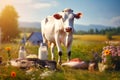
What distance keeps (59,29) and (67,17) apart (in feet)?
1.14

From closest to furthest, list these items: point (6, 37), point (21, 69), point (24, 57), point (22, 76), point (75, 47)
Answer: point (22, 76)
point (21, 69)
point (24, 57)
point (75, 47)
point (6, 37)

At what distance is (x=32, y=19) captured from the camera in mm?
8570

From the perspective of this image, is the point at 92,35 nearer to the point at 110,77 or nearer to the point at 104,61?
the point at 104,61

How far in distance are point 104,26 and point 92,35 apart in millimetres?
282

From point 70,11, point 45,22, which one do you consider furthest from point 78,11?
point 45,22

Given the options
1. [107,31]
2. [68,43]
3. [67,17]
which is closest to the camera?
[67,17]

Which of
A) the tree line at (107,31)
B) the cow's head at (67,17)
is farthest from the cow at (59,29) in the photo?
the tree line at (107,31)

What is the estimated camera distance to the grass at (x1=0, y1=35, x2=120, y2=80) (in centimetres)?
710

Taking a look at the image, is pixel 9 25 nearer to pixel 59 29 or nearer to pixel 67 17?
pixel 59 29

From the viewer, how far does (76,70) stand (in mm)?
7840

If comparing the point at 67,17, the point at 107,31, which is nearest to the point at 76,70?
the point at 67,17

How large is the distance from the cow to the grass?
0.27m

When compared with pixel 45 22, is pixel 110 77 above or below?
below

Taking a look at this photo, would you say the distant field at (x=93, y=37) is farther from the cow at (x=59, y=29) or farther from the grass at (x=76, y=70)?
the cow at (x=59, y=29)
